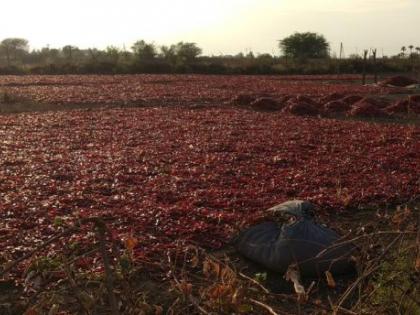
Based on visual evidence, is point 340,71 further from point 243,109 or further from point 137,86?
point 243,109

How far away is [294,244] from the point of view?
5.54 meters

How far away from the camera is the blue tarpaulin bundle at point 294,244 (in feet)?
18.0

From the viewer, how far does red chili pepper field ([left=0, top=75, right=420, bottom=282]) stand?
21.6 feet

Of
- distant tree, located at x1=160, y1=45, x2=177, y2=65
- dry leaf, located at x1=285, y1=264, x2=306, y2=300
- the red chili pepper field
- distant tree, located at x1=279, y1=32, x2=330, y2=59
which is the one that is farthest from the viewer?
distant tree, located at x1=279, y1=32, x2=330, y2=59

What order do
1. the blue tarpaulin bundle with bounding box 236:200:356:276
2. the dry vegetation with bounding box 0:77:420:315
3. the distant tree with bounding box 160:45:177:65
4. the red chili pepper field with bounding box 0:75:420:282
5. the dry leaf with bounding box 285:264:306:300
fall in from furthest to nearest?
1. the distant tree with bounding box 160:45:177:65
2. the red chili pepper field with bounding box 0:75:420:282
3. the blue tarpaulin bundle with bounding box 236:200:356:276
4. the dry leaf with bounding box 285:264:306:300
5. the dry vegetation with bounding box 0:77:420:315

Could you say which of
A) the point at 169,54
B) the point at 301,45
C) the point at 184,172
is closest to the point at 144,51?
the point at 169,54

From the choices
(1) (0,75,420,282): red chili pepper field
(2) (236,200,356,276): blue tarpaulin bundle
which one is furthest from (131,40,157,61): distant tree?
(2) (236,200,356,276): blue tarpaulin bundle

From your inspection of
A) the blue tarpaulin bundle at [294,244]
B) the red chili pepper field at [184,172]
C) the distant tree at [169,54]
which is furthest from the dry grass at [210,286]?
the distant tree at [169,54]

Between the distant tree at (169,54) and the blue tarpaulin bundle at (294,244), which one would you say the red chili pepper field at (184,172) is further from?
the distant tree at (169,54)

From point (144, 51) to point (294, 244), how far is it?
47.8 m

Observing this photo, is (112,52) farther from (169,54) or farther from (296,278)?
(296,278)

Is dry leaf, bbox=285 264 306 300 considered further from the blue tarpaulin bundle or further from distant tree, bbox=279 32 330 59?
distant tree, bbox=279 32 330 59

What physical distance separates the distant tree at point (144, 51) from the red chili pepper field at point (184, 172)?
35282 mm

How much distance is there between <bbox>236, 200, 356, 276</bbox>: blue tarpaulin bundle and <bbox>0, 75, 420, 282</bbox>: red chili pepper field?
1.16 ft
